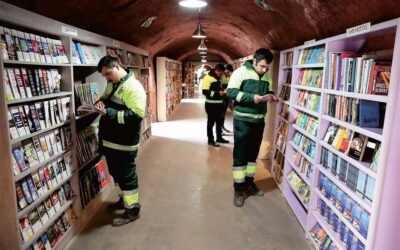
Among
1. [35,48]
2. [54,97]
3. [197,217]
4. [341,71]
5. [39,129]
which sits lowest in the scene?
[197,217]

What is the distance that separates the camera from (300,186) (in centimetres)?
327

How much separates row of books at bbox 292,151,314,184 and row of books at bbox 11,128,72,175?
2.28 metres

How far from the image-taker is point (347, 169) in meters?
2.24

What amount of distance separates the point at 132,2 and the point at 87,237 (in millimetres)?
2818

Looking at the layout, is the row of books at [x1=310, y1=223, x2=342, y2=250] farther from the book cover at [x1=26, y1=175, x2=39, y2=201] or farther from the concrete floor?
the book cover at [x1=26, y1=175, x2=39, y2=201]

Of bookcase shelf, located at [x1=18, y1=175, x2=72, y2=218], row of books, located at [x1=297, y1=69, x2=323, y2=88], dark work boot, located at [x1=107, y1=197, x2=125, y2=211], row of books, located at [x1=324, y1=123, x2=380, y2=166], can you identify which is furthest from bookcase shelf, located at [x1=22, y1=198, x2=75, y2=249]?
row of books, located at [x1=297, y1=69, x2=323, y2=88]

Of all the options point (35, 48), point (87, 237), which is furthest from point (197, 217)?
point (35, 48)

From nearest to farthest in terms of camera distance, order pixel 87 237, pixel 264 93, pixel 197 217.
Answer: pixel 87 237, pixel 197 217, pixel 264 93

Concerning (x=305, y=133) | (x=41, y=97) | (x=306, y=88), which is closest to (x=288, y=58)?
(x=306, y=88)

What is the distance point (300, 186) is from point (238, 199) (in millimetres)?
711

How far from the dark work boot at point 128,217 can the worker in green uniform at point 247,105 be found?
1.13 metres

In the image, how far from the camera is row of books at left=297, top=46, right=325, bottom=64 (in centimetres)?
290

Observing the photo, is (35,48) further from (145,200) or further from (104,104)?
(145,200)

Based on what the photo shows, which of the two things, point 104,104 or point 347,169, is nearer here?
point 347,169
